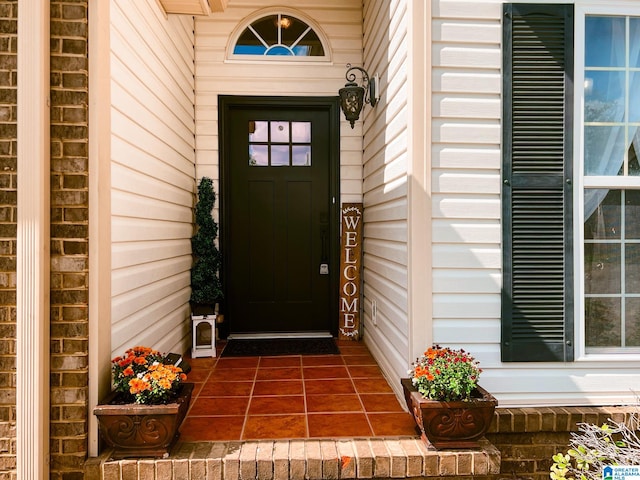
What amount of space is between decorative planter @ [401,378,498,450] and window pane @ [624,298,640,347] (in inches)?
37.9

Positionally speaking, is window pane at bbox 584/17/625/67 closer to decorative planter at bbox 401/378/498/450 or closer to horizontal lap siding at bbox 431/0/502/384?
horizontal lap siding at bbox 431/0/502/384

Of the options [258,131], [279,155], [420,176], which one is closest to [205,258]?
[279,155]

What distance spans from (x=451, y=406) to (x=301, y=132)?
9.44 ft

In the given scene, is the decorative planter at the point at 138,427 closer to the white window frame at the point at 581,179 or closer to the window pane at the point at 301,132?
the white window frame at the point at 581,179

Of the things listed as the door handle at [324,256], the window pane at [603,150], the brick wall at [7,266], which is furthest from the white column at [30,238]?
the window pane at [603,150]

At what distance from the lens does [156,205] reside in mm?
→ 2850

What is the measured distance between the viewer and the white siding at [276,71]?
13.1 feet

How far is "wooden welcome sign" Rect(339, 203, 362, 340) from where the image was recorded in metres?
4.02

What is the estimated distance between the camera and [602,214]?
2363 millimetres

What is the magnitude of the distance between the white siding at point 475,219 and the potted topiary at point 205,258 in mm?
1981

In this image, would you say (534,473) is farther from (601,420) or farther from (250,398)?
(250,398)

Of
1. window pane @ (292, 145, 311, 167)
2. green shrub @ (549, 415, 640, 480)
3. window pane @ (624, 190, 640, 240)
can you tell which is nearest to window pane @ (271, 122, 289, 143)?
window pane @ (292, 145, 311, 167)

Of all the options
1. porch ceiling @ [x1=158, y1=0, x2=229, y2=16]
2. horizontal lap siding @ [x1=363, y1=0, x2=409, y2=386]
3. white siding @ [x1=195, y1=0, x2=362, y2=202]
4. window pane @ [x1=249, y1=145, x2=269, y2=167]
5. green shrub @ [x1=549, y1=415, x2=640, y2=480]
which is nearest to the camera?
green shrub @ [x1=549, y1=415, x2=640, y2=480]

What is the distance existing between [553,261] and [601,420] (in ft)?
2.78
